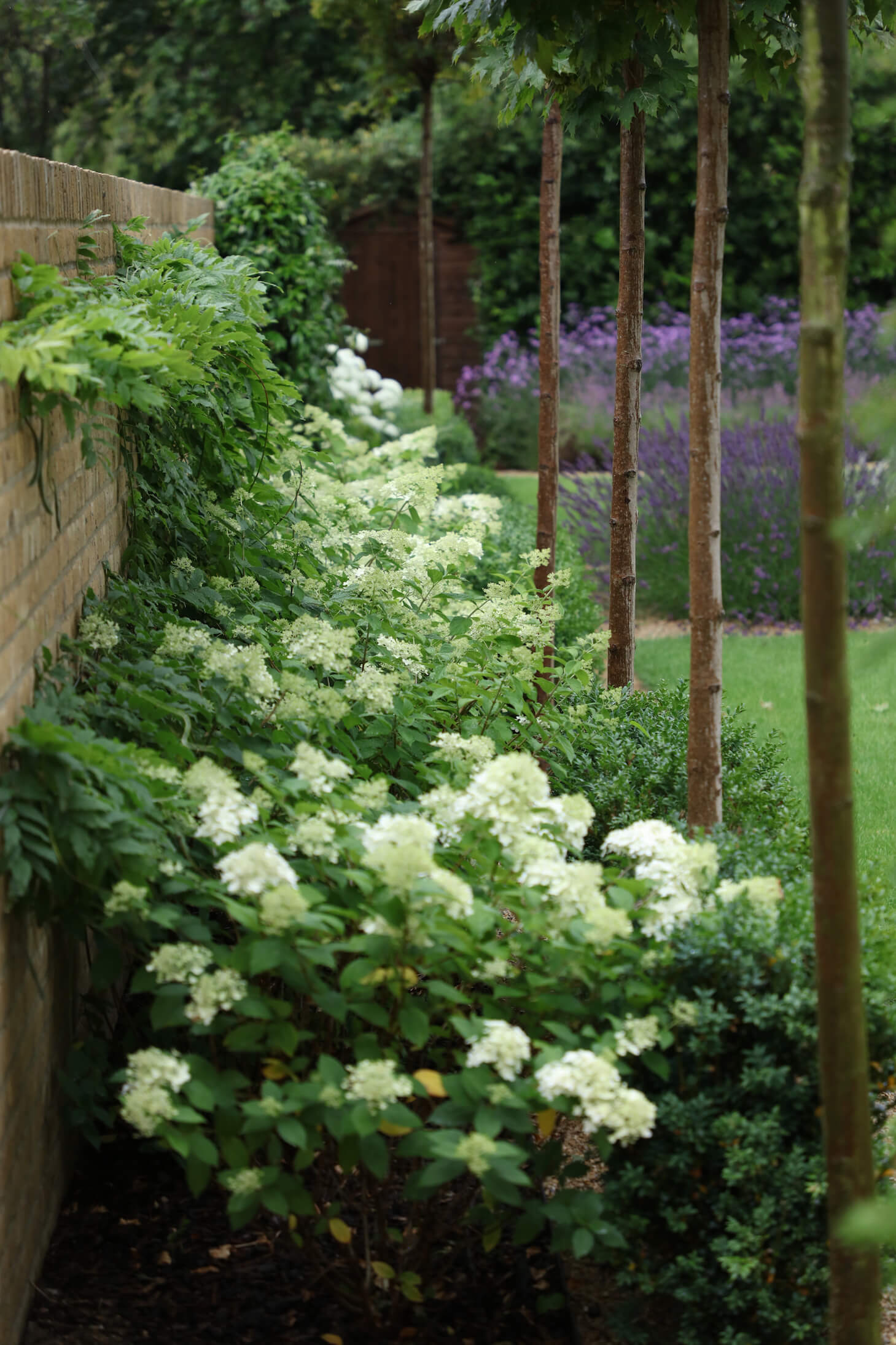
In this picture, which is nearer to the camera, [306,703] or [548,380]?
[306,703]

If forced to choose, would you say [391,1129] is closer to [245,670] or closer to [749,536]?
[245,670]

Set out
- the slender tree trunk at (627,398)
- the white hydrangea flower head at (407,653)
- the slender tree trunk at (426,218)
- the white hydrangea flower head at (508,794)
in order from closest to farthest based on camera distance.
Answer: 1. the white hydrangea flower head at (508,794)
2. the white hydrangea flower head at (407,653)
3. the slender tree trunk at (627,398)
4. the slender tree trunk at (426,218)

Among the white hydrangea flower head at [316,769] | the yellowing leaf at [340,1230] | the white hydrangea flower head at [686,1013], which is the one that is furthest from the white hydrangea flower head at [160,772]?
the white hydrangea flower head at [686,1013]

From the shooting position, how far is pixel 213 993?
6.41 feet

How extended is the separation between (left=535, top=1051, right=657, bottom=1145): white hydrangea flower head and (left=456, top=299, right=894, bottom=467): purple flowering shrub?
9051mm

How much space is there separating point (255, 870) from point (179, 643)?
869 mm

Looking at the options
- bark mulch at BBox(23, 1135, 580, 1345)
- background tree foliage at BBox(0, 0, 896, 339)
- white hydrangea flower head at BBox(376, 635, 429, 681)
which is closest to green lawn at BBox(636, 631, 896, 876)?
white hydrangea flower head at BBox(376, 635, 429, 681)

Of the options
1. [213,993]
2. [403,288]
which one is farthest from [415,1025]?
[403,288]

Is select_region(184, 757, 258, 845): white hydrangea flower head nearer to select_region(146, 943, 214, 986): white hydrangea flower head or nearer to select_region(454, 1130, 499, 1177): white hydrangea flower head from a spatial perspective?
→ select_region(146, 943, 214, 986): white hydrangea flower head

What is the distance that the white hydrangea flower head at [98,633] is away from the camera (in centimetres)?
259

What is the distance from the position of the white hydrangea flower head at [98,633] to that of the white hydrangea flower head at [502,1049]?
3.84 feet

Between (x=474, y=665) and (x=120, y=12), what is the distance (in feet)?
69.0

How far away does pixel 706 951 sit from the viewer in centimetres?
211

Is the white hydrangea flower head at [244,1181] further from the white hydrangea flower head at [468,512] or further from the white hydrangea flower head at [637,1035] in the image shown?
the white hydrangea flower head at [468,512]
